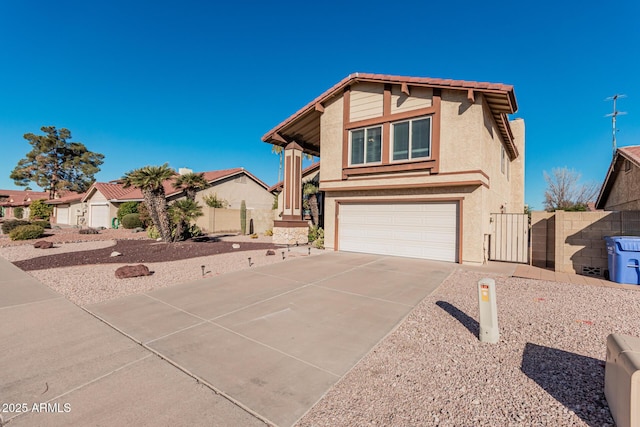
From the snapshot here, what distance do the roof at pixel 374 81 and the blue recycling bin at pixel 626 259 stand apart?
530 centimetres

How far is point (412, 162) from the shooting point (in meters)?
11.1

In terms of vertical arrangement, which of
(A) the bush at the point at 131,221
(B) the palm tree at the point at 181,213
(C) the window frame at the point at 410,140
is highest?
(C) the window frame at the point at 410,140

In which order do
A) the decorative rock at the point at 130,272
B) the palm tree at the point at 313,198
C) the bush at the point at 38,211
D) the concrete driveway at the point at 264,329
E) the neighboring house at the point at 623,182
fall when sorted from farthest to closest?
1. the bush at the point at 38,211
2. the palm tree at the point at 313,198
3. the neighboring house at the point at 623,182
4. the decorative rock at the point at 130,272
5. the concrete driveway at the point at 264,329

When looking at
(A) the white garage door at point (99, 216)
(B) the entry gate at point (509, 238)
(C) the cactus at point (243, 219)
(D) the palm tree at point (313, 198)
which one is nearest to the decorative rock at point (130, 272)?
(D) the palm tree at point (313, 198)

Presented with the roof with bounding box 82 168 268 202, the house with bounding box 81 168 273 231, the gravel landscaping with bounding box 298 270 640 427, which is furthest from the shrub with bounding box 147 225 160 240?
the gravel landscaping with bounding box 298 270 640 427

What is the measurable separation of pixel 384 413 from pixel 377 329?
1.96 m

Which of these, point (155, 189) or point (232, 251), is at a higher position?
point (155, 189)

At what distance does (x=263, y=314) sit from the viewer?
212 inches

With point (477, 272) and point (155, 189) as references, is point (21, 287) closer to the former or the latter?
point (155, 189)

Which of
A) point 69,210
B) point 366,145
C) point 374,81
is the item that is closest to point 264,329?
point 366,145

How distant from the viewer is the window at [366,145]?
39.6 feet

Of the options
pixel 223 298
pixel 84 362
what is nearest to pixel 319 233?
pixel 223 298

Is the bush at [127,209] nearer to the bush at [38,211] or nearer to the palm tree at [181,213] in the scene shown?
the bush at [38,211]

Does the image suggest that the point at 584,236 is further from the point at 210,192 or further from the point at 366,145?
the point at 210,192
